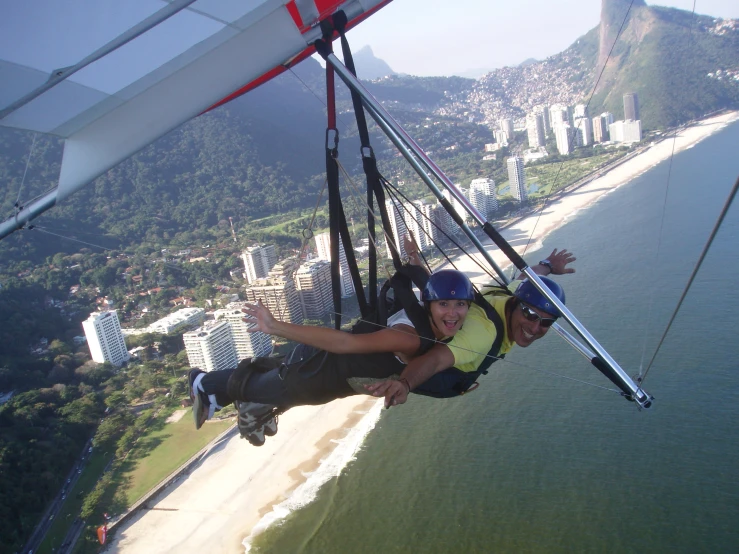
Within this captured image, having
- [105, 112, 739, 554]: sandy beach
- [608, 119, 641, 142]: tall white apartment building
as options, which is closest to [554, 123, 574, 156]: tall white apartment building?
[608, 119, 641, 142]: tall white apartment building

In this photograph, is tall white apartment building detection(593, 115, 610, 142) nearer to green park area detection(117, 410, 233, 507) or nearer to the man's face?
green park area detection(117, 410, 233, 507)

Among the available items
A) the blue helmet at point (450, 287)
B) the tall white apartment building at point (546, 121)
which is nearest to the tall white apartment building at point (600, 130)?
the tall white apartment building at point (546, 121)

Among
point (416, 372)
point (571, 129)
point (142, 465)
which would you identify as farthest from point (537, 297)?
point (571, 129)

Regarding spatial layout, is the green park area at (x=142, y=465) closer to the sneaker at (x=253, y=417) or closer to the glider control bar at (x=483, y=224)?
the sneaker at (x=253, y=417)

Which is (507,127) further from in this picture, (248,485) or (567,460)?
(248,485)

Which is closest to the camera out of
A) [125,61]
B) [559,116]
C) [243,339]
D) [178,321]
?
[125,61]
